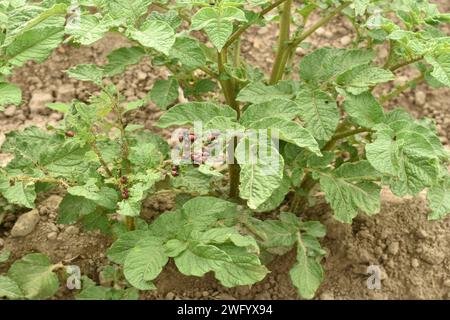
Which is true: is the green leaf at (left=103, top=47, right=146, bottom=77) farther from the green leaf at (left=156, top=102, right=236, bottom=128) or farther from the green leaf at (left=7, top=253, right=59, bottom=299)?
the green leaf at (left=7, top=253, right=59, bottom=299)

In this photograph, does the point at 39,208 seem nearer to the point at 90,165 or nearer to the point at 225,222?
the point at 90,165

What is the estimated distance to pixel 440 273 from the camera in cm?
216

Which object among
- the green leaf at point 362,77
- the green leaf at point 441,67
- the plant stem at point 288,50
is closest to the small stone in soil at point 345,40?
the plant stem at point 288,50

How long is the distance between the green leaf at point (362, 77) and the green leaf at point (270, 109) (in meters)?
0.21

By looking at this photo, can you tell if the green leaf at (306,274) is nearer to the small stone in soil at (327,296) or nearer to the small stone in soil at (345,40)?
the small stone in soil at (327,296)

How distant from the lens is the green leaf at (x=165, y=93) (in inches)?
78.2

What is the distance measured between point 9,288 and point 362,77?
1195 mm

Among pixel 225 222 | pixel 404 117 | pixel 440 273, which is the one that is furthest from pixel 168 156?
pixel 440 273

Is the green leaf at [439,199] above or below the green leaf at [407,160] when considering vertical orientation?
below

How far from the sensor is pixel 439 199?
1.90 meters

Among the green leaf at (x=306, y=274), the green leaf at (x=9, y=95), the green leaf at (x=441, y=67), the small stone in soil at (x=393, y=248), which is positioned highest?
the green leaf at (x=9, y=95)

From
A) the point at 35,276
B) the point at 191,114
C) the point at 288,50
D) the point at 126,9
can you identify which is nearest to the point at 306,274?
the point at 191,114

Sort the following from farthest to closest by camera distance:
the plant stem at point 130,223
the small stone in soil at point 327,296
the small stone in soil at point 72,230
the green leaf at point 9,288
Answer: the small stone in soil at point 72,230 → the small stone in soil at point 327,296 → the plant stem at point 130,223 → the green leaf at point 9,288

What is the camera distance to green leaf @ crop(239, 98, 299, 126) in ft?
5.70
